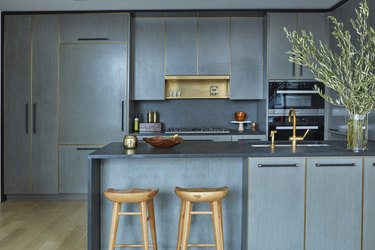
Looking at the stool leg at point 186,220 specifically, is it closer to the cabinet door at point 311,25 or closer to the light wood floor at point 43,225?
the light wood floor at point 43,225

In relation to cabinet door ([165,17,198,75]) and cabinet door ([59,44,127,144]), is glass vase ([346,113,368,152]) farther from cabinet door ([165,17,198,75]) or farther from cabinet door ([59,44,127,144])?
cabinet door ([59,44,127,144])

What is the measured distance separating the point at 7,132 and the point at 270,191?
3888mm

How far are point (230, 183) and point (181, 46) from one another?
272 centimetres

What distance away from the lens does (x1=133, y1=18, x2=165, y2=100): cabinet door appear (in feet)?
17.8

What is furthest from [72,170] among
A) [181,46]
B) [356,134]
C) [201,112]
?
[356,134]

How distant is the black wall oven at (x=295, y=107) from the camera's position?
5.24 meters

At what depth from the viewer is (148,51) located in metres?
5.44

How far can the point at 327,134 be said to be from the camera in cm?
→ 530

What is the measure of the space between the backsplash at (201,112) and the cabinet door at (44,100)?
1.41 metres

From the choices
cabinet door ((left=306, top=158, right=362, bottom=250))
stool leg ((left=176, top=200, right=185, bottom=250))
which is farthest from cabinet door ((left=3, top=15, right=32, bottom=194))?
cabinet door ((left=306, top=158, right=362, bottom=250))

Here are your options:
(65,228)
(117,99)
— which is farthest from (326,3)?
(65,228)

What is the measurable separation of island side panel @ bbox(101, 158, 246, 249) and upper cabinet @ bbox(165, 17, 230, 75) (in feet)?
8.04

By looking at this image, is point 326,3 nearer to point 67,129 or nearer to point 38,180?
point 67,129

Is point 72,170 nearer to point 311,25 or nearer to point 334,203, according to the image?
point 334,203
